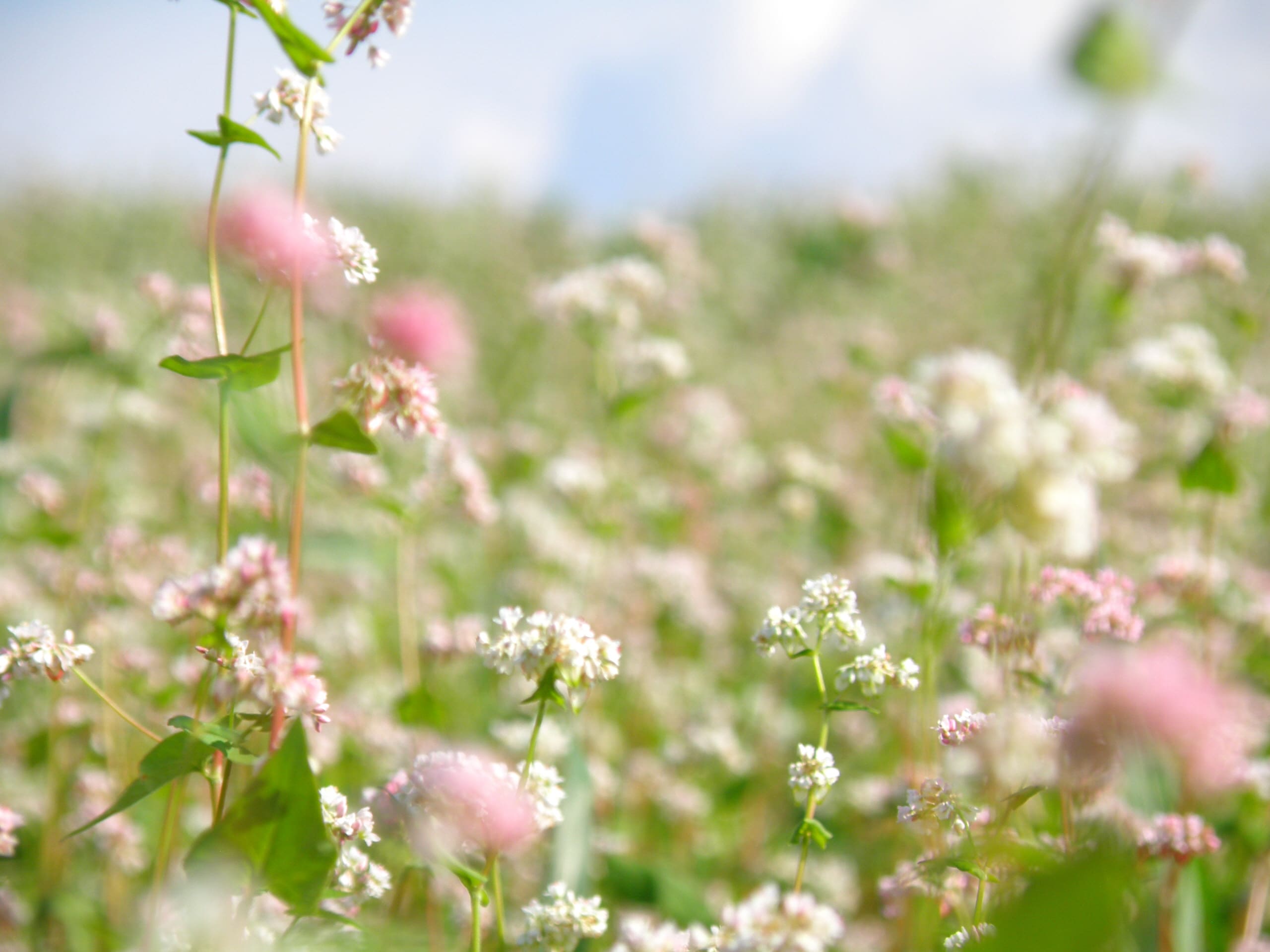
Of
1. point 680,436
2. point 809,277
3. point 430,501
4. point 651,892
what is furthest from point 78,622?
point 809,277

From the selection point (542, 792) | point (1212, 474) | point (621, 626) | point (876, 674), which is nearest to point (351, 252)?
point (542, 792)

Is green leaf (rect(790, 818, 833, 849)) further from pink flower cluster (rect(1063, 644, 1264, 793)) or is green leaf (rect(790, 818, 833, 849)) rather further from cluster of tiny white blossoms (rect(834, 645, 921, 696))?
pink flower cluster (rect(1063, 644, 1264, 793))

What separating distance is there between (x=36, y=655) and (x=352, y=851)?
1.33 feet

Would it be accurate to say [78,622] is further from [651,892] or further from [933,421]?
[933,421]

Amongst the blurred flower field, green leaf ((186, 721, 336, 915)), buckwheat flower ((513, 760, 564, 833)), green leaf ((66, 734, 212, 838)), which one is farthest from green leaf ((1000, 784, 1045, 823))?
green leaf ((66, 734, 212, 838))

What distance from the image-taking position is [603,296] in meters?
2.78

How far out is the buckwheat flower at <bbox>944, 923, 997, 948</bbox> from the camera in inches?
36.1

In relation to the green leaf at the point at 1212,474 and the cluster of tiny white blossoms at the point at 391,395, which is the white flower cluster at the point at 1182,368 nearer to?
the green leaf at the point at 1212,474

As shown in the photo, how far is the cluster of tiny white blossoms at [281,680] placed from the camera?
825 millimetres

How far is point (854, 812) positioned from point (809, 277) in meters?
7.40

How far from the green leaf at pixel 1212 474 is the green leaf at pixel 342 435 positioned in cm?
165

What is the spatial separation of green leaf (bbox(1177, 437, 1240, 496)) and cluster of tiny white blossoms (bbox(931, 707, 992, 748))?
1.09m

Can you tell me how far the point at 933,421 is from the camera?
165cm

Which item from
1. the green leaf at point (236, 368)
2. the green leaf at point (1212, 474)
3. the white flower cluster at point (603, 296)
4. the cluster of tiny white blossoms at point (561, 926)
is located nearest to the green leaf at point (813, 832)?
the cluster of tiny white blossoms at point (561, 926)
